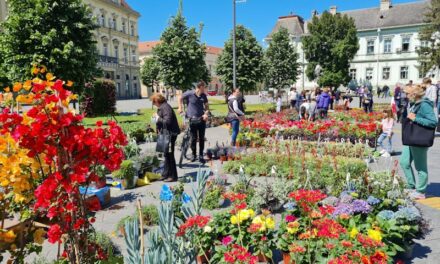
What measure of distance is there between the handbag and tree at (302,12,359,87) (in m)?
34.6

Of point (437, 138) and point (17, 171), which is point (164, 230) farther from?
point (437, 138)

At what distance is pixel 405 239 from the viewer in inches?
137

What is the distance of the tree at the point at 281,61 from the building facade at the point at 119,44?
25466 mm

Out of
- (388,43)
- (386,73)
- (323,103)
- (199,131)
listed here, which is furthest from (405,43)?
(199,131)

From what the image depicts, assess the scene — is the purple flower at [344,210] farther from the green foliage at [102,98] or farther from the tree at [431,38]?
the tree at [431,38]

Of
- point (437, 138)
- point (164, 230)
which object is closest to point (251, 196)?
point (164, 230)

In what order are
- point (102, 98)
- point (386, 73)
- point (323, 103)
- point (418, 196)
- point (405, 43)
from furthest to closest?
point (386, 73) < point (405, 43) < point (102, 98) < point (323, 103) < point (418, 196)

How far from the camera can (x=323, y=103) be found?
13578 mm

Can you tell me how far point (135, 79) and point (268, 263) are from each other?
54545 millimetres

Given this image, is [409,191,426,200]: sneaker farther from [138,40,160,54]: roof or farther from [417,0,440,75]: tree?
[138,40,160,54]: roof

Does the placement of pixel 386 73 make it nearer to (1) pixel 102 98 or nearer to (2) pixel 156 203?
(1) pixel 102 98

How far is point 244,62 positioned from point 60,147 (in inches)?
801

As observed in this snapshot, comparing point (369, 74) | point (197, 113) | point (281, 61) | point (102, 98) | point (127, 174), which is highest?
point (281, 61)

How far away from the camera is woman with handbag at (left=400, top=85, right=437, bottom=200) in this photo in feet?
16.2
